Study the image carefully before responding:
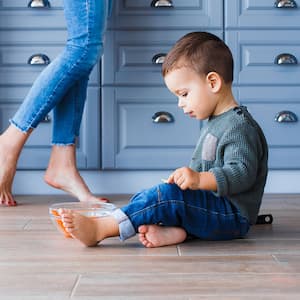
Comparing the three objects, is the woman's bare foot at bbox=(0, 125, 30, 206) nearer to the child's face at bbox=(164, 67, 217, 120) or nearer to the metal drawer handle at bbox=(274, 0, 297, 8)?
the child's face at bbox=(164, 67, 217, 120)

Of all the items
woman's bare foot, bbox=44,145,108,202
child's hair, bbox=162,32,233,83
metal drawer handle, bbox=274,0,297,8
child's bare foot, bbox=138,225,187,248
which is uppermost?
metal drawer handle, bbox=274,0,297,8

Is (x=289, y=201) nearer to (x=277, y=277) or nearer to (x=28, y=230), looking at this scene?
(x=28, y=230)

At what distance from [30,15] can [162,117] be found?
0.60 meters

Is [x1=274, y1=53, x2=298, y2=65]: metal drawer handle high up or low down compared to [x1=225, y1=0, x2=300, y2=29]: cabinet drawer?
down

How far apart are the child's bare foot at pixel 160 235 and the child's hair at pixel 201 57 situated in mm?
374

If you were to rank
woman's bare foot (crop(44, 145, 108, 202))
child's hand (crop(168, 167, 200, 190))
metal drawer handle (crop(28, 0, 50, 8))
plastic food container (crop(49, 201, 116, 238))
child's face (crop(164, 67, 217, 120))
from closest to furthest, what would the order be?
child's hand (crop(168, 167, 200, 190)), child's face (crop(164, 67, 217, 120)), plastic food container (crop(49, 201, 116, 238)), woman's bare foot (crop(44, 145, 108, 202)), metal drawer handle (crop(28, 0, 50, 8))

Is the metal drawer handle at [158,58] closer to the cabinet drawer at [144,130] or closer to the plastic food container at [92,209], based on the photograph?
the cabinet drawer at [144,130]

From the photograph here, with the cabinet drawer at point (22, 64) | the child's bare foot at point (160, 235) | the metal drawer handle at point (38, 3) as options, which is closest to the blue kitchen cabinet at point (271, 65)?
the cabinet drawer at point (22, 64)

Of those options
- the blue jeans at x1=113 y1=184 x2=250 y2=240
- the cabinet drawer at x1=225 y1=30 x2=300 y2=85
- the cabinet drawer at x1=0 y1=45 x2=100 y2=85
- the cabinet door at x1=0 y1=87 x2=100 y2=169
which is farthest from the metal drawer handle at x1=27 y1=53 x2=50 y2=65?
the blue jeans at x1=113 y1=184 x2=250 y2=240

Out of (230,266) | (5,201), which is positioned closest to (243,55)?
(5,201)

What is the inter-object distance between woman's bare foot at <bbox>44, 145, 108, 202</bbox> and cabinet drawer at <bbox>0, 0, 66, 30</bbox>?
473 millimetres

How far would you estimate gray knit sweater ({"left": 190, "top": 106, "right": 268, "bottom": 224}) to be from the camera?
61.8 inches

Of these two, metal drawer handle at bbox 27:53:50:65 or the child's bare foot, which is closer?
the child's bare foot

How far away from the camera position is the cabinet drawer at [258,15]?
253 centimetres
